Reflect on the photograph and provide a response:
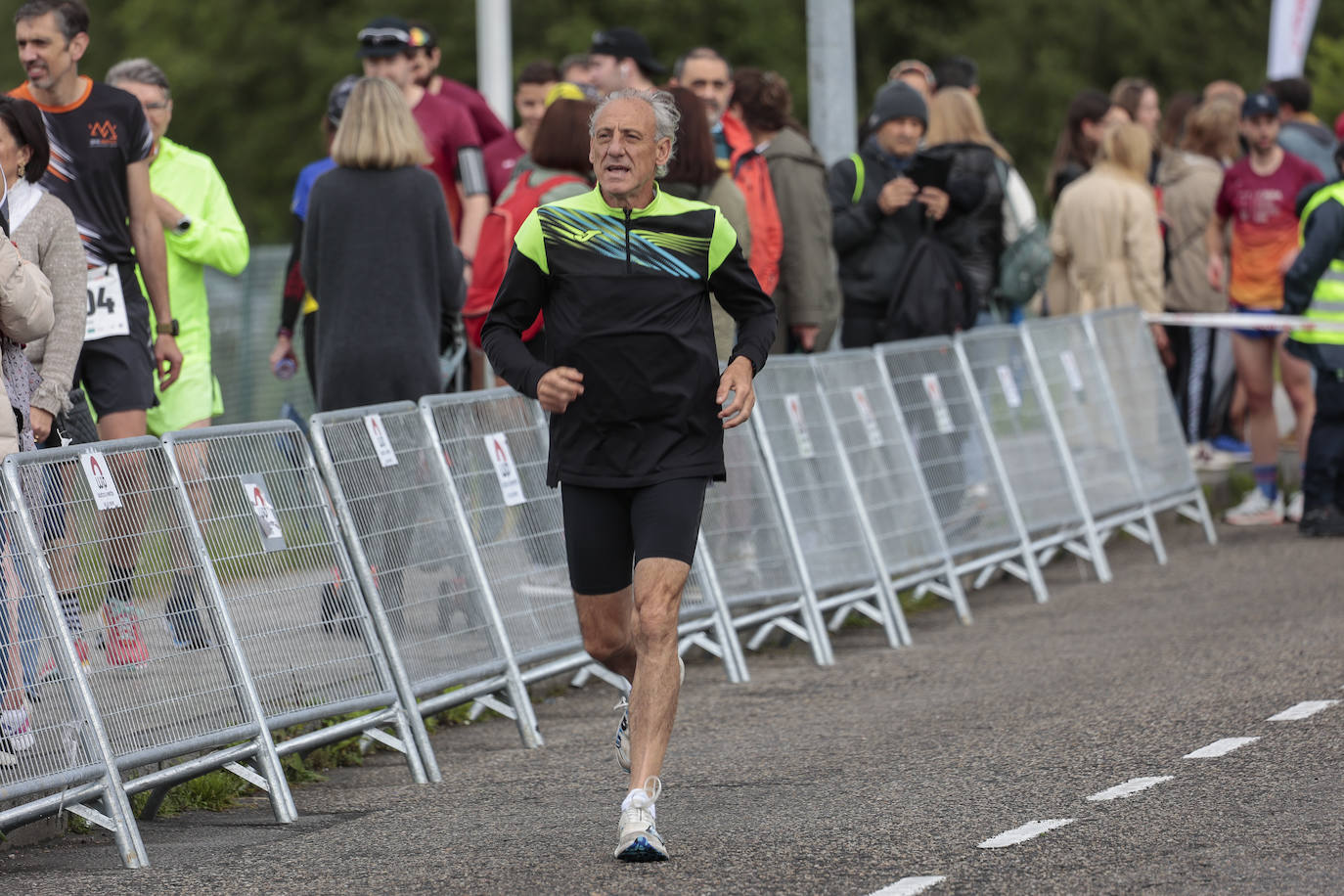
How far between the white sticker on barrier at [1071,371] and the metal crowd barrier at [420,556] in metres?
5.51

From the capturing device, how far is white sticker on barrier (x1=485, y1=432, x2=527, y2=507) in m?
8.99

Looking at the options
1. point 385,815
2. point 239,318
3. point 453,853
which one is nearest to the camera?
point 453,853

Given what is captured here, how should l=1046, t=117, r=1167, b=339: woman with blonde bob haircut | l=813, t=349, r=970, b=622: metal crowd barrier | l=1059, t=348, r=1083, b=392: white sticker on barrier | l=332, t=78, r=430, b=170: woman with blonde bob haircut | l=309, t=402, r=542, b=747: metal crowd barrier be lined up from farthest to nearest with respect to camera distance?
1. l=1046, t=117, r=1167, b=339: woman with blonde bob haircut
2. l=1059, t=348, r=1083, b=392: white sticker on barrier
3. l=813, t=349, r=970, b=622: metal crowd barrier
4. l=332, t=78, r=430, b=170: woman with blonde bob haircut
5. l=309, t=402, r=542, b=747: metal crowd barrier

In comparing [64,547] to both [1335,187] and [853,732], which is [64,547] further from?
[1335,187]

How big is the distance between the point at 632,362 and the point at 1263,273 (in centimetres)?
973

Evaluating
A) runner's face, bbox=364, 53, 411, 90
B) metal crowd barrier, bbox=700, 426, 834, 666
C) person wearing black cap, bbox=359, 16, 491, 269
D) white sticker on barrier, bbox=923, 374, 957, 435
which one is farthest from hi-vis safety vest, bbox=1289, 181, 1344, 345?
runner's face, bbox=364, 53, 411, 90

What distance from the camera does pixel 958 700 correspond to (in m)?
8.99

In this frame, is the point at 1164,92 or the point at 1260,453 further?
the point at 1164,92

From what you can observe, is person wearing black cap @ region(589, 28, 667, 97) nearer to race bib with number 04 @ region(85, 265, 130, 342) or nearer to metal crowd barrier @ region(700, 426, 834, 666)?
metal crowd barrier @ region(700, 426, 834, 666)

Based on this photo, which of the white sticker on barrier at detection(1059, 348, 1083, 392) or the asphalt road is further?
the white sticker on barrier at detection(1059, 348, 1083, 392)

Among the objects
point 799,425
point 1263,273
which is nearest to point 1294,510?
point 1263,273

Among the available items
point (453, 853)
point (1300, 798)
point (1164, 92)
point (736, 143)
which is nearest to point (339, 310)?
point (736, 143)

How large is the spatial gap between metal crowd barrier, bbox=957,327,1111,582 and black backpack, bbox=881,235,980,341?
22 cm

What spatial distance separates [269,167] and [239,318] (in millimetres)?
23191
